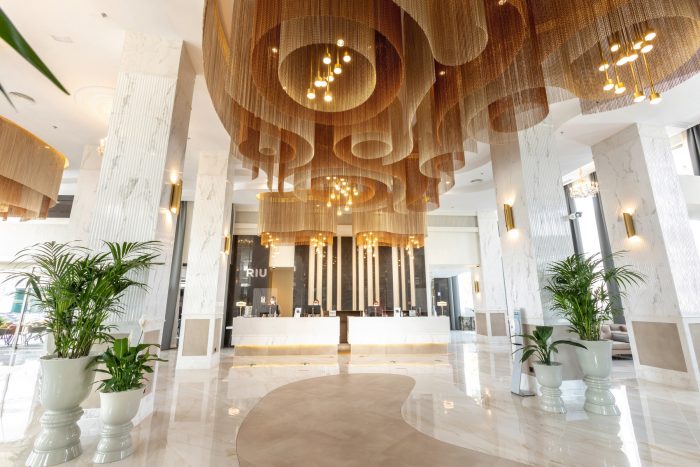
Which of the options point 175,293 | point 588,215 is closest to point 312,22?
point 175,293

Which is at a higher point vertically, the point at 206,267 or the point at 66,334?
the point at 206,267

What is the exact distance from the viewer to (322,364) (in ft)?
26.6

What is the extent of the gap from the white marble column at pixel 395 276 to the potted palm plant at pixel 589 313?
26.5 ft

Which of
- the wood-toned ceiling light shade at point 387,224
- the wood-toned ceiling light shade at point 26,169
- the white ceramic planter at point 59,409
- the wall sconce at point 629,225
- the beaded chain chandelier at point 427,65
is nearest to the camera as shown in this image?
the white ceramic planter at point 59,409

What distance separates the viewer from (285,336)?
9406 millimetres

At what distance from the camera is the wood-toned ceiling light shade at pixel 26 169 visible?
5.63m

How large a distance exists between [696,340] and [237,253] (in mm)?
12266

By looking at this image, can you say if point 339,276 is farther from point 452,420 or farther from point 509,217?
point 452,420

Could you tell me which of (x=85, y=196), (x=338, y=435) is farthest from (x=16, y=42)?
(x=85, y=196)

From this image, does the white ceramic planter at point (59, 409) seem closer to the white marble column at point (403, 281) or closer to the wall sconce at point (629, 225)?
the wall sconce at point (629, 225)

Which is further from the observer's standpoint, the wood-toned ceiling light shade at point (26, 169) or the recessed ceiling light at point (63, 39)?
the wood-toned ceiling light shade at point (26, 169)

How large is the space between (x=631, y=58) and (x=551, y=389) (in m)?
3.91

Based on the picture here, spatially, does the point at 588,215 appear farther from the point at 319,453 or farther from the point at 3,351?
the point at 3,351

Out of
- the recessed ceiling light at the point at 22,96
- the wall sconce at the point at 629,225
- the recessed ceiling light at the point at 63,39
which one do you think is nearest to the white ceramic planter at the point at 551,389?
the wall sconce at the point at 629,225
